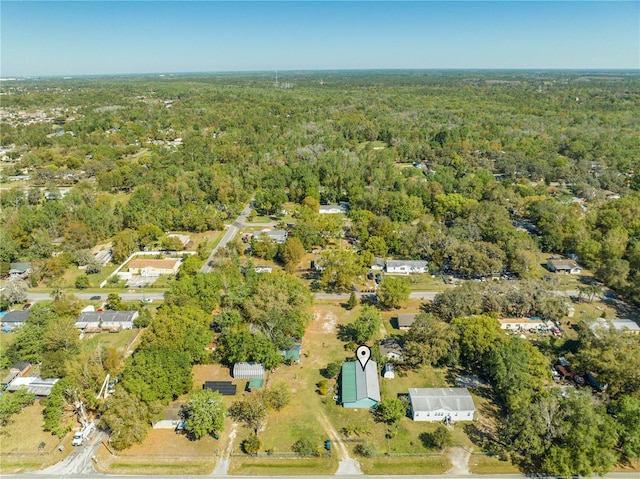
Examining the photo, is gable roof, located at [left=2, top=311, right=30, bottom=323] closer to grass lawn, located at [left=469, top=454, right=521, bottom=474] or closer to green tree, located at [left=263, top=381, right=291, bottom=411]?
green tree, located at [left=263, top=381, right=291, bottom=411]

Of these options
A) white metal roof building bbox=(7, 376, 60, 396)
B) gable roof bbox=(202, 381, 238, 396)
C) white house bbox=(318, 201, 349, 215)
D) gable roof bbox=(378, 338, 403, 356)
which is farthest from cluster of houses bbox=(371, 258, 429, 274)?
white metal roof building bbox=(7, 376, 60, 396)

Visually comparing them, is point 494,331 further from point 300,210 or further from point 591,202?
point 591,202

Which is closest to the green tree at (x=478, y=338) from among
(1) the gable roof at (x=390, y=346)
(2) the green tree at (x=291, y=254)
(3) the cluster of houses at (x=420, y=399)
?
(3) the cluster of houses at (x=420, y=399)

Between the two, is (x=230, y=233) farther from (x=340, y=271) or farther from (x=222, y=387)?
(x=222, y=387)

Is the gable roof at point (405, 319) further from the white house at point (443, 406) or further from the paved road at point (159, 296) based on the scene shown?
the white house at point (443, 406)

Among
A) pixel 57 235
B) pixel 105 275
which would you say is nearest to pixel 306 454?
pixel 105 275
